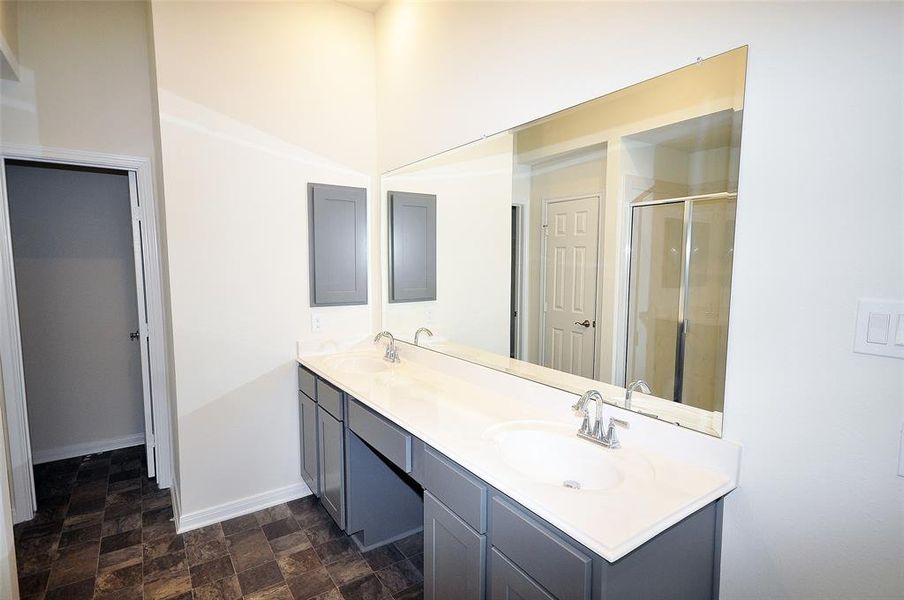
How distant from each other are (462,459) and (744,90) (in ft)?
4.14

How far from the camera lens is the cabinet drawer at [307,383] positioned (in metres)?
2.52

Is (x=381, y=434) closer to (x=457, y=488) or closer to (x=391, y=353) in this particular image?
(x=457, y=488)

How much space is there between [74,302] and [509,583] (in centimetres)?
357

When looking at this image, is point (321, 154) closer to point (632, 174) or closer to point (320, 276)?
point (320, 276)

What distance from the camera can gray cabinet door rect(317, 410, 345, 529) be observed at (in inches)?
89.0

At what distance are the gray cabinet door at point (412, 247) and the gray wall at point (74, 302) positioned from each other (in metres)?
2.10

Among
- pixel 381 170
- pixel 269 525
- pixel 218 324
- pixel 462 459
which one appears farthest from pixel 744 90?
pixel 269 525

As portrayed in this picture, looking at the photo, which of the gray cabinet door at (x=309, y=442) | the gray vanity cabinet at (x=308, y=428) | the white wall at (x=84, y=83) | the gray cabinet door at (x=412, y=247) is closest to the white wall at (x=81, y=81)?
the white wall at (x=84, y=83)

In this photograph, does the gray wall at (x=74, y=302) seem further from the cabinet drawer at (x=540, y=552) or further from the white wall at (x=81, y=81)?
the cabinet drawer at (x=540, y=552)

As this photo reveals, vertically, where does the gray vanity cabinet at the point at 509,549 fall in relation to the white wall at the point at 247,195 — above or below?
below

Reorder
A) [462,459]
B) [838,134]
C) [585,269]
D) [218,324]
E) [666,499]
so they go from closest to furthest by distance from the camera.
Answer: [838,134] → [666,499] → [462,459] → [585,269] → [218,324]

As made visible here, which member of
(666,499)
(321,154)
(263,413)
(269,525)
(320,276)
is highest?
(321,154)

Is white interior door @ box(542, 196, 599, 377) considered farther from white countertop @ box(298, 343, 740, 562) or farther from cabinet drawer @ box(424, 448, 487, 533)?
cabinet drawer @ box(424, 448, 487, 533)

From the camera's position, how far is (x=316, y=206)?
8.80 ft
